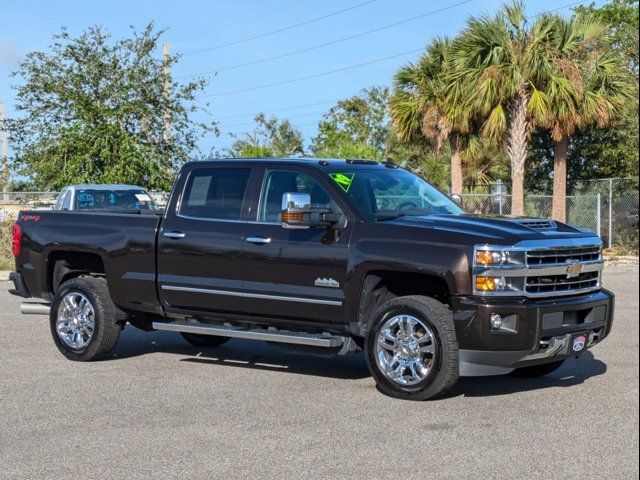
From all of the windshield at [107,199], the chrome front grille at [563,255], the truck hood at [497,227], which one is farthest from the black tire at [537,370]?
the windshield at [107,199]

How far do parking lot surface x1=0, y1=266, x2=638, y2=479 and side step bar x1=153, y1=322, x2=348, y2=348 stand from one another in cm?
39

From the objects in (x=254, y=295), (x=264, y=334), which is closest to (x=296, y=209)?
(x=254, y=295)

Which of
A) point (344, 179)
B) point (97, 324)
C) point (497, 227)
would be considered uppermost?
point (344, 179)

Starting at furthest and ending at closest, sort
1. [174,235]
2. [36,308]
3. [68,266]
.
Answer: [36,308] < [68,266] < [174,235]

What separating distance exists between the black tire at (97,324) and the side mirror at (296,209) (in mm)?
2402

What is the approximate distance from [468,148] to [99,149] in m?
10.8

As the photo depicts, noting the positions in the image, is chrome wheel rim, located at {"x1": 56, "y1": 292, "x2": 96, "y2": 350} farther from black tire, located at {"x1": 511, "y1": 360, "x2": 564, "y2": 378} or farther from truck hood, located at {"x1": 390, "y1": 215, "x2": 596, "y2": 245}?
black tire, located at {"x1": 511, "y1": 360, "x2": 564, "y2": 378}

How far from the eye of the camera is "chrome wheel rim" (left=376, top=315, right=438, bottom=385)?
8086 mm

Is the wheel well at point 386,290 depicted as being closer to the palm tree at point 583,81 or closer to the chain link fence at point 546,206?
the palm tree at point 583,81

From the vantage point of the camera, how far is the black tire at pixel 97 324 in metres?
9.91

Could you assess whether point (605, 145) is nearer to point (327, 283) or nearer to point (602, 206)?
point (602, 206)

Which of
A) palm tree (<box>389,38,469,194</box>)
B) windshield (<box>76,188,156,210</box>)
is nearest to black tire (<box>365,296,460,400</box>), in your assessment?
windshield (<box>76,188,156,210</box>)

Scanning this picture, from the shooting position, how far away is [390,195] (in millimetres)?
9117

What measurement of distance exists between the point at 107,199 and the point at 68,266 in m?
9.95
